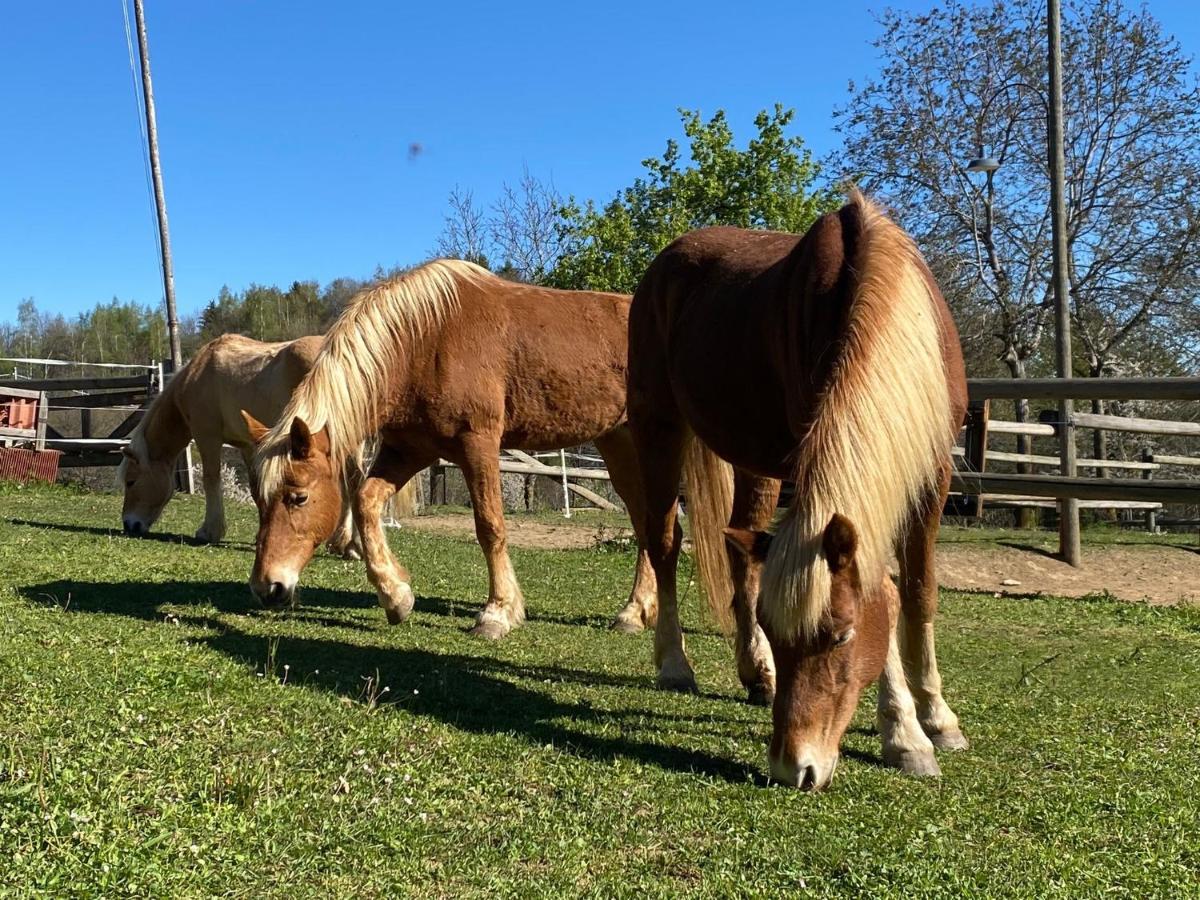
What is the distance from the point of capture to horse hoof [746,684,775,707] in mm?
4770

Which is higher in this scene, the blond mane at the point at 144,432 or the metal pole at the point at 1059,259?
the metal pole at the point at 1059,259

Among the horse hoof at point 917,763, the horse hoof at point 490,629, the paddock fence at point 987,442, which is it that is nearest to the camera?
the horse hoof at point 917,763

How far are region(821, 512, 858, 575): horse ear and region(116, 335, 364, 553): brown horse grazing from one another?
6.96m

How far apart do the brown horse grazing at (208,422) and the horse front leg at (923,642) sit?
21.0 ft

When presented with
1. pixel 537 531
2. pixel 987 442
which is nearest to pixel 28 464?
pixel 537 531

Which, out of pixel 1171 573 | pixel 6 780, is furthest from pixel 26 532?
pixel 1171 573

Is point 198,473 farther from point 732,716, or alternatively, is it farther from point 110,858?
point 110,858

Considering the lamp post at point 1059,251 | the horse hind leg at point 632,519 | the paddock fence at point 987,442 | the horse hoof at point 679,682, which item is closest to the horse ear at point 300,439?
the horse hind leg at point 632,519

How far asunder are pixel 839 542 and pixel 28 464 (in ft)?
55.1

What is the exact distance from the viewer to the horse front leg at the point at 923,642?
3.96 m

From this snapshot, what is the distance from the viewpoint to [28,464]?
652 inches

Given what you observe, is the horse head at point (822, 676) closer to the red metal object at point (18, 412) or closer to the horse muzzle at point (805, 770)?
the horse muzzle at point (805, 770)

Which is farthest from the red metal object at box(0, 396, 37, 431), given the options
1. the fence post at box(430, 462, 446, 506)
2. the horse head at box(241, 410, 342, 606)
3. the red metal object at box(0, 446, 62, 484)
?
the horse head at box(241, 410, 342, 606)

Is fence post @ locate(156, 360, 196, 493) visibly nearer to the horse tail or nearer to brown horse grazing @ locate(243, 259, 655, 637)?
brown horse grazing @ locate(243, 259, 655, 637)
